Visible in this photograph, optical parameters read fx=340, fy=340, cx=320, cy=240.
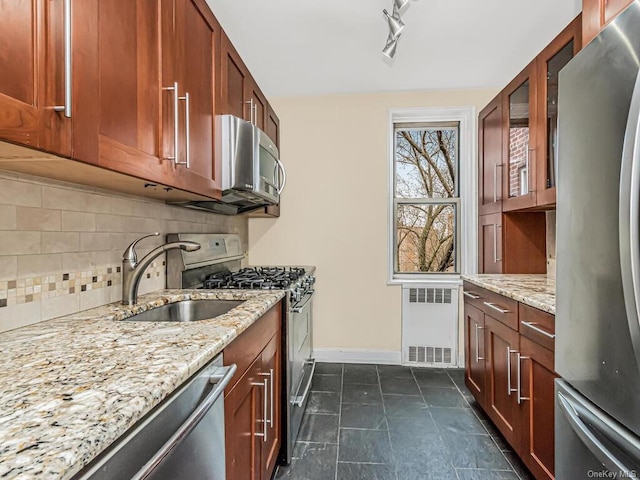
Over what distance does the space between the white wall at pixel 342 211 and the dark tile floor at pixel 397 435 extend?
1.86 feet

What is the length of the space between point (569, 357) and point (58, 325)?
1658 mm

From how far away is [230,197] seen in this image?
1.96 meters

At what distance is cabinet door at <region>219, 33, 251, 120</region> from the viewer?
175cm

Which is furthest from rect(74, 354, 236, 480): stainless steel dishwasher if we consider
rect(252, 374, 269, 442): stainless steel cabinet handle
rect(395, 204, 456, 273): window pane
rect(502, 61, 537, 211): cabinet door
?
rect(395, 204, 456, 273): window pane

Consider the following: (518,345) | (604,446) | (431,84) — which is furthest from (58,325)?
(431,84)

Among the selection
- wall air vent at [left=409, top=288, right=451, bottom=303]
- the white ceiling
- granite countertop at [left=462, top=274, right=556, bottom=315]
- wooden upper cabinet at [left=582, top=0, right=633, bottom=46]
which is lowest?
wall air vent at [left=409, top=288, right=451, bottom=303]

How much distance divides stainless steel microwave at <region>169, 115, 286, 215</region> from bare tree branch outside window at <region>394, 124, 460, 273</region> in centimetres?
165

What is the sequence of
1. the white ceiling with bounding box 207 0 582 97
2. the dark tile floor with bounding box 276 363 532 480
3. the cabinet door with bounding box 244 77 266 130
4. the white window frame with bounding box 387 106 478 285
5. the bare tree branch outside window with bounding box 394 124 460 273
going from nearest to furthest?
the dark tile floor with bounding box 276 363 532 480 < the white ceiling with bounding box 207 0 582 97 < the cabinet door with bounding box 244 77 266 130 < the white window frame with bounding box 387 106 478 285 < the bare tree branch outside window with bounding box 394 124 460 273

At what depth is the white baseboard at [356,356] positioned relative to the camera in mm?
3170

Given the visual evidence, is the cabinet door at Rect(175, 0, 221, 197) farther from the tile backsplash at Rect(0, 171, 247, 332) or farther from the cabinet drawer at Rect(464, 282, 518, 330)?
the cabinet drawer at Rect(464, 282, 518, 330)

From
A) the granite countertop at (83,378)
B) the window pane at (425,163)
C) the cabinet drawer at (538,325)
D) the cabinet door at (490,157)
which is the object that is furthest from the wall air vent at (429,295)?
the granite countertop at (83,378)

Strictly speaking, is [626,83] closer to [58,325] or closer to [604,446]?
[604,446]

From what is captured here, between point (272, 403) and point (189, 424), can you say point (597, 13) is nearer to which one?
point (189, 424)

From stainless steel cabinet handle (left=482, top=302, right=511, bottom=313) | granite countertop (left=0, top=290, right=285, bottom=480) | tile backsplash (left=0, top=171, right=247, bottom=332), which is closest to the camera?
granite countertop (left=0, top=290, right=285, bottom=480)
